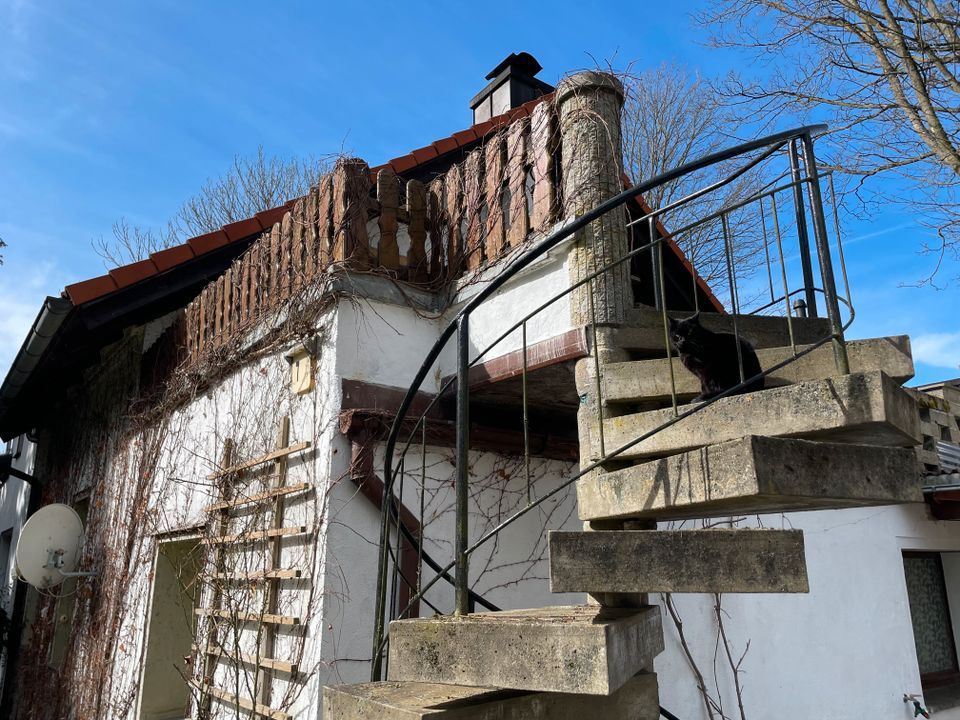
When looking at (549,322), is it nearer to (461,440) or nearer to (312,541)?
(461,440)

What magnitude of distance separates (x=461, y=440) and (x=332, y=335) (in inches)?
62.8

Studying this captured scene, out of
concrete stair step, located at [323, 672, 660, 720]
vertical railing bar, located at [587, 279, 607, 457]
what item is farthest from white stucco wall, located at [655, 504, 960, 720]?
vertical railing bar, located at [587, 279, 607, 457]

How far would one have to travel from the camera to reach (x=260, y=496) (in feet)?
14.4

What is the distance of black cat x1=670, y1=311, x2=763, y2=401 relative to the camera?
8.89 ft

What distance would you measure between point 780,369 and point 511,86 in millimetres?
5618

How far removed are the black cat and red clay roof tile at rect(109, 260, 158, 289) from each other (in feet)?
14.4

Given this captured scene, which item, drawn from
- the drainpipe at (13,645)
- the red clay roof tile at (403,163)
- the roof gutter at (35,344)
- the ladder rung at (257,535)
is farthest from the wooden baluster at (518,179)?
the drainpipe at (13,645)

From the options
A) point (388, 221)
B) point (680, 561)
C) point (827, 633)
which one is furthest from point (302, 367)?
point (827, 633)

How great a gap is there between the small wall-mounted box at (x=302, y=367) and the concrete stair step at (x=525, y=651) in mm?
1948

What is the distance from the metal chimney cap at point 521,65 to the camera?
25.0 ft

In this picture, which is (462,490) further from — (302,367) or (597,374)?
(302,367)

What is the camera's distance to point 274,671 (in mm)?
3945

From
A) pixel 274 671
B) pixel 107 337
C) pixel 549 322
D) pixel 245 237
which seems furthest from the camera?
pixel 107 337

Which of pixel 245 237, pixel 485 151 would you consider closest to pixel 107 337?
pixel 245 237
